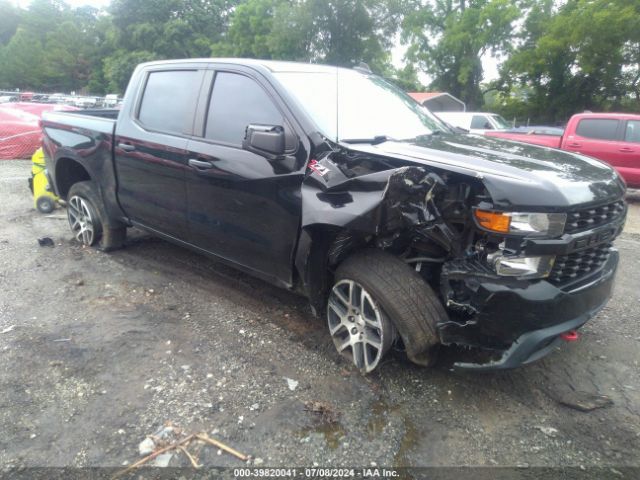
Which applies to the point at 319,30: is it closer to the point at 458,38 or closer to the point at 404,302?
the point at 458,38

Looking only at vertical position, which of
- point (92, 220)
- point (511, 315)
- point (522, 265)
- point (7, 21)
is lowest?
point (92, 220)

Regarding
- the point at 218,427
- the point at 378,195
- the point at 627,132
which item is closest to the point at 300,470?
the point at 218,427

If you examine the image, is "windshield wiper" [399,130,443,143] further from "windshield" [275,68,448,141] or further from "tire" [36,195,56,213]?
"tire" [36,195,56,213]

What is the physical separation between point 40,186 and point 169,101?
12.4ft

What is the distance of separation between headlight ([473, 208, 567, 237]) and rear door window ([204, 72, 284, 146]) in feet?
5.05

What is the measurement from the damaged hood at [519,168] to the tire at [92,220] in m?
3.12

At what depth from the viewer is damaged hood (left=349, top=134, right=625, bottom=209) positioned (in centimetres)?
229

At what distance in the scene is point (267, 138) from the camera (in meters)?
2.90

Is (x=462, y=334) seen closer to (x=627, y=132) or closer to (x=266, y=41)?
(x=627, y=132)

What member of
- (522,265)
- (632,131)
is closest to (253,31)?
(632,131)

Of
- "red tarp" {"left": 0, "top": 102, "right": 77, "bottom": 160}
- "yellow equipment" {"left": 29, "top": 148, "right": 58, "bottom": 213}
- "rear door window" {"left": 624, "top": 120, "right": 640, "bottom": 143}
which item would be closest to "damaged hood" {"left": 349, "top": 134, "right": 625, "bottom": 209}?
"yellow equipment" {"left": 29, "top": 148, "right": 58, "bottom": 213}

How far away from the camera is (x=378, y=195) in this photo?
2.51 metres

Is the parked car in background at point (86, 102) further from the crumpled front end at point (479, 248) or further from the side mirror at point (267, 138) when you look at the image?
the crumpled front end at point (479, 248)

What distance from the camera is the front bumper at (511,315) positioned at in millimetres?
2346
